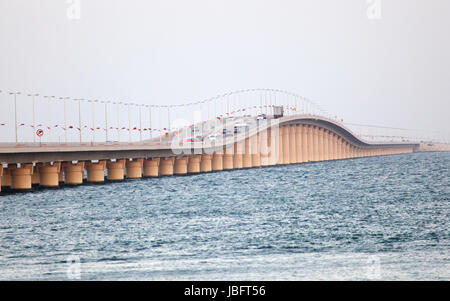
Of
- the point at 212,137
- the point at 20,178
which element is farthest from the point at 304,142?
the point at 20,178

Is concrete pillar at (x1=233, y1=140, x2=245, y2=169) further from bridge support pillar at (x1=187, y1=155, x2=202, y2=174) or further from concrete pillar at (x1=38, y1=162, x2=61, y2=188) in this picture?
concrete pillar at (x1=38, y1=162, x2=61, y2=188)

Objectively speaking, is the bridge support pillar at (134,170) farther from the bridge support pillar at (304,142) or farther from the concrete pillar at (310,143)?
the concrete pillar at (310,143)

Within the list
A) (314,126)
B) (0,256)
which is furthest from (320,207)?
(314,126)

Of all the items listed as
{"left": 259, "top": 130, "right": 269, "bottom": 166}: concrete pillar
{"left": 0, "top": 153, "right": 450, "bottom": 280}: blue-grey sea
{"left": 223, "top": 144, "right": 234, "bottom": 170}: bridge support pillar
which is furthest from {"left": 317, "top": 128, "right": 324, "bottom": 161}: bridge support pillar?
{"left": 0, "top": 153, "right": 450, "bottom": 280}: blue-grey sea

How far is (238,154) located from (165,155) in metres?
30.2

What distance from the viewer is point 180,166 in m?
122

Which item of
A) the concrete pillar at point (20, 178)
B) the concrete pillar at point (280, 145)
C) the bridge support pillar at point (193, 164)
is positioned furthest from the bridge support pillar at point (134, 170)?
the concrete pillar at point (280, 145)

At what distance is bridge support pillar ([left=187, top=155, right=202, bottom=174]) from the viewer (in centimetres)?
12644

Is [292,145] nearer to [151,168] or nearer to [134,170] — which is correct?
[151,168]

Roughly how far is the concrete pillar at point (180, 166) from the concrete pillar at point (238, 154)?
20.3 m

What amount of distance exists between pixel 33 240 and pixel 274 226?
13461 millimetres

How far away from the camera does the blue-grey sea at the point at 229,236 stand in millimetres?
27562

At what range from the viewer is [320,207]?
5550cm

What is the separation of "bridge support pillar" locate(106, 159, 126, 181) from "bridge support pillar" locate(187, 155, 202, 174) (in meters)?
24.7
